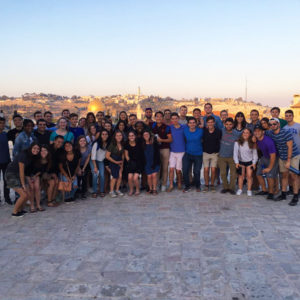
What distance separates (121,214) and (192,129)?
8.30 ft

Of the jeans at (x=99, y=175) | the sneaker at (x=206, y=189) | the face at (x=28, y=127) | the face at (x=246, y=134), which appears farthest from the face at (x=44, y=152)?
the face at (x=246, y=134)

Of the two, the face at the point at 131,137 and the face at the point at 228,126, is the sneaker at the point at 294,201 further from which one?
the face at the point at 131,137

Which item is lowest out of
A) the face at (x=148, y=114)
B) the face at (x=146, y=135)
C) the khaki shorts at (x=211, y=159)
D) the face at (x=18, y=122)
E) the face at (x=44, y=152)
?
the khaki shorts at (x=211, y=159)

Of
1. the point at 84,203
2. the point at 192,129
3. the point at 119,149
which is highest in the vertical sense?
the point at 192,129

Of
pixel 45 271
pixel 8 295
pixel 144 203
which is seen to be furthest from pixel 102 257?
pixel 144 203

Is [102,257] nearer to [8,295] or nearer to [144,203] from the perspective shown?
[8,295]

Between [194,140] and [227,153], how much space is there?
31.2 inches

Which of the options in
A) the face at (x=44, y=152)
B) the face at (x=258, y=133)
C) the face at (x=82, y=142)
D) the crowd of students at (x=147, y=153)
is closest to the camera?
the face at (x=44, y=152)

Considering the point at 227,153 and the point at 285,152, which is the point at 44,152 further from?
the point at 285,152

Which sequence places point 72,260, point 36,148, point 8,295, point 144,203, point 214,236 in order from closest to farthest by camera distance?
point 8,295
point 72,260
point 214,236
point 36,148
point 144,203

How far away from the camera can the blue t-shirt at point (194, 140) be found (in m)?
6.82

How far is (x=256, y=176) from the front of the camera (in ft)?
22.7

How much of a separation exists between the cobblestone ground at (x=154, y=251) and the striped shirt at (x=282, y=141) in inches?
41.7

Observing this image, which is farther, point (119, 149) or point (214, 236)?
point (119, 149)
